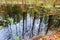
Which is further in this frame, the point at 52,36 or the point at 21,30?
the point at 21,30

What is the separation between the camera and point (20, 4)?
225 centimetres

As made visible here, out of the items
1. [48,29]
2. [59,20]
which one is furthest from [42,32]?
[59,20]

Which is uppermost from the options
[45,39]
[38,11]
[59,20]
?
[38,11]

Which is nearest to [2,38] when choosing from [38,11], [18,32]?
[18,32]

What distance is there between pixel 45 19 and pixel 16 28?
0.43 m

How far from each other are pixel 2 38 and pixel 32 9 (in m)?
0.57

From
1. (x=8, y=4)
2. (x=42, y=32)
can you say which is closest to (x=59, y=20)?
(x=42, y=32)

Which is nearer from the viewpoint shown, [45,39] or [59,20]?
[45,39]

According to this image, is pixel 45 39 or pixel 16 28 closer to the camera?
pixel 45 39

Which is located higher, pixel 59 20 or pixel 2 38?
pixel 59 20

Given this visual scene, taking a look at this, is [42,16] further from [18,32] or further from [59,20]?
[18,32]

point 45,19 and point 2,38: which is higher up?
point 45,19

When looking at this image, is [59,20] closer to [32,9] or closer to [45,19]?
[45,19]

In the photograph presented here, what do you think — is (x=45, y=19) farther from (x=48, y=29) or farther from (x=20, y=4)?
(x=20, y=4)
